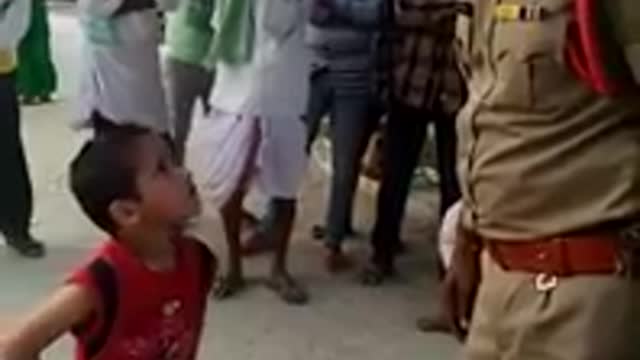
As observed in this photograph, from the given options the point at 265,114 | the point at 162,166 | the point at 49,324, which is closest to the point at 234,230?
the point at 265,114

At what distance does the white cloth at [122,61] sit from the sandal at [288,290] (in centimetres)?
72

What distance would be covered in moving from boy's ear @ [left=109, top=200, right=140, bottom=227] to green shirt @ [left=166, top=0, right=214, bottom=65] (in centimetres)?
273

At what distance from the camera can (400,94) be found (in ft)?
18.7

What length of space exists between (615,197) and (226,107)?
131 inches

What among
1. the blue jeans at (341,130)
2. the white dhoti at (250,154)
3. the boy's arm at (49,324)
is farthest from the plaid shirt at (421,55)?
the boy's arm at (49,324)

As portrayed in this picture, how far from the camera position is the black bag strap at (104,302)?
9.60 feet

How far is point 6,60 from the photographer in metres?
5.88

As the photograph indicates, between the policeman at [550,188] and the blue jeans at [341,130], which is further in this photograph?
the blue jeans at [341,130]

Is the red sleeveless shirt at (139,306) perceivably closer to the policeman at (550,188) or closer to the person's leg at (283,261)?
the policeman at (550,188)

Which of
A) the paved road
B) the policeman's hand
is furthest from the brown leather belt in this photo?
the paved road

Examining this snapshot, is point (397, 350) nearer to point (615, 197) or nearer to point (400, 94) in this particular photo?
point (400, 94)

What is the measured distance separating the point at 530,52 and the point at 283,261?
365 centimetres

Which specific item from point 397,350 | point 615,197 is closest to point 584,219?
point 615,197

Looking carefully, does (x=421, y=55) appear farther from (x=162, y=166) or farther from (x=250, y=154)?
(x=162, y=166)
